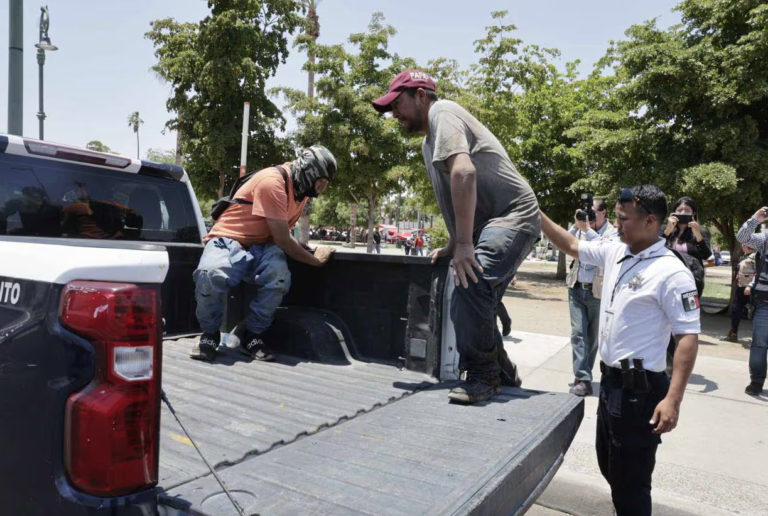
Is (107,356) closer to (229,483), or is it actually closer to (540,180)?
(229,483)

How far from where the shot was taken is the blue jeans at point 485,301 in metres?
2.87

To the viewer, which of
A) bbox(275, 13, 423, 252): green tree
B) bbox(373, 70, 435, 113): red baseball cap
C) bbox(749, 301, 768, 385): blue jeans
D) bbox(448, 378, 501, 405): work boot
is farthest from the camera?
bbox(275, 13, 423, 252): green tree

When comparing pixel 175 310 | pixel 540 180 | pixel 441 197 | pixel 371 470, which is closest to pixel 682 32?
pixel 540 180

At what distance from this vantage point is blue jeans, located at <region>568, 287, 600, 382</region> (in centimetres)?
564

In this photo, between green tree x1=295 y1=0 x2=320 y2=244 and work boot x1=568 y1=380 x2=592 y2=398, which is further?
green tree x1=295 y1=0 x2=320 y2=244

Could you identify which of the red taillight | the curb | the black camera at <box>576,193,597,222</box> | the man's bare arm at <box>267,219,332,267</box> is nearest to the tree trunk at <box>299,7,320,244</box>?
the black camera at <box>576,193,597,222</box>

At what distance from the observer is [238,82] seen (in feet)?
57.6

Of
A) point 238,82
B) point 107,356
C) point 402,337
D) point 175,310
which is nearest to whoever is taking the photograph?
point 107,356

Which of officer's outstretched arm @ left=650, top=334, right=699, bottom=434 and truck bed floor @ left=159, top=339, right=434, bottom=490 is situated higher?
officer's outstretched arm @ left=650, top=334, right=699, bottom=434

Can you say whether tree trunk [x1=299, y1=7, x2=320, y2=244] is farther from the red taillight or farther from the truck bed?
the red taillight

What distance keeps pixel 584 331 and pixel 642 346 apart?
3.16 m

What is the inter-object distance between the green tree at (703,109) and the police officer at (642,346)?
27.3 ft

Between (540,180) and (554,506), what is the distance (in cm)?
1571

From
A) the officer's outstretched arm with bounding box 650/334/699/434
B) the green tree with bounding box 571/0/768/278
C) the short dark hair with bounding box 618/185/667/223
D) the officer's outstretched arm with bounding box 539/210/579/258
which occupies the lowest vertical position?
the officer's outstretched arm with bounding box 650/334/699/434
